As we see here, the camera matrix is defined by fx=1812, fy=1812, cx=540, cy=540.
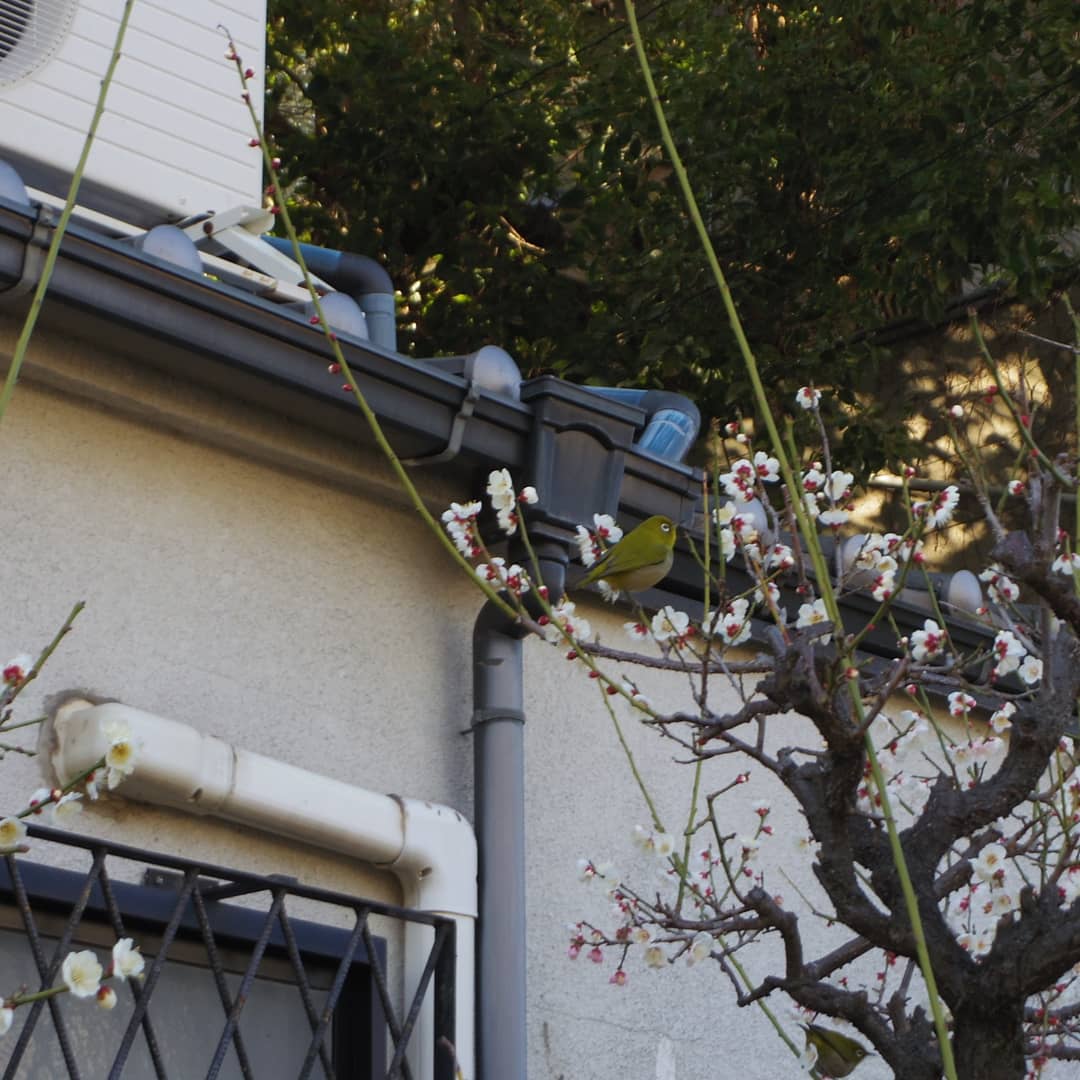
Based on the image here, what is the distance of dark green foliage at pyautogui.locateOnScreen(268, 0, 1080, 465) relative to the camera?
830 centimetres

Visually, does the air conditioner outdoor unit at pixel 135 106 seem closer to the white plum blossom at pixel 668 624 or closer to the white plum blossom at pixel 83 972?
the white plum blossom at pixel 668 624

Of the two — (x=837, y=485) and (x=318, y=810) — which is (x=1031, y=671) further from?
(x=318, y=810)

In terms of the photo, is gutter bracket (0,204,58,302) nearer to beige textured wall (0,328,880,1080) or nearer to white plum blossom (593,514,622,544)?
beige textured wall (0,328,880,1080)

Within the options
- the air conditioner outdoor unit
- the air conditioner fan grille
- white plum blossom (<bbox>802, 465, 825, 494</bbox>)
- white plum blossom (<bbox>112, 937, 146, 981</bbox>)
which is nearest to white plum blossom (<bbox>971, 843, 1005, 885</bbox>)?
white plum blossom (<bbox>802, 465, 825, 494</bbox>)

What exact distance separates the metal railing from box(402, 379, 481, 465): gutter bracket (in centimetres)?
104

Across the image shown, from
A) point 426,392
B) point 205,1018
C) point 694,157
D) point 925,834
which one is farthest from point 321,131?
point 925,834

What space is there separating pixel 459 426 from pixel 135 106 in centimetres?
138

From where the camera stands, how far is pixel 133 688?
149 inches

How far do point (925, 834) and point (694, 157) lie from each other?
6595 mm

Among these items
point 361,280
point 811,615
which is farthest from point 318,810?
point 361,280

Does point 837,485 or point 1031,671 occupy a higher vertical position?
point 837,485

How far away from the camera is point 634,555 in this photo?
390 centimetres

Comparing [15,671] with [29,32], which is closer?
[15,671]

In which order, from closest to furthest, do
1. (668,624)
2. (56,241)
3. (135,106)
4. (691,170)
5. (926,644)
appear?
(56,241)
(926,644)
(668,624)
(135,106)
(691,170)
